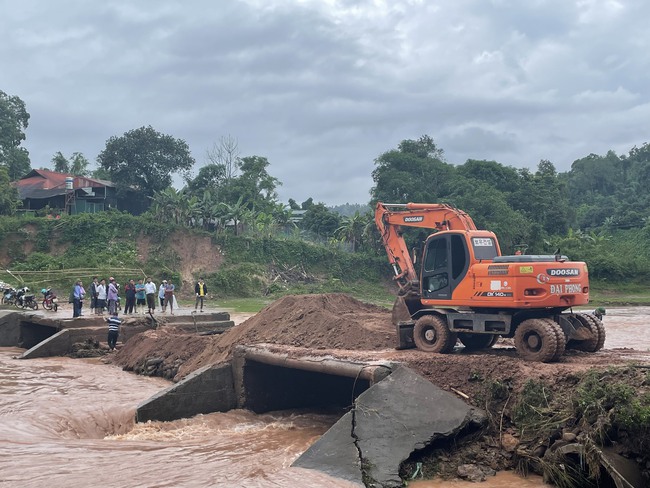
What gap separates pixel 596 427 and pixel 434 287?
5.33 metres

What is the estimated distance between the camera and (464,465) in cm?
1005

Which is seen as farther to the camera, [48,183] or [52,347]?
[48,183]

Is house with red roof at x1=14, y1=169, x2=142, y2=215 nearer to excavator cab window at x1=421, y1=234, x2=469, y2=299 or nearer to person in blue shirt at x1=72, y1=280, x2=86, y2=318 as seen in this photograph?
person in blue shirt at x1=72, y1=280, x2=86, y2=318

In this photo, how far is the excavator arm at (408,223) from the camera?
15.2 meters

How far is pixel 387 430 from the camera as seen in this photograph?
10414 mm

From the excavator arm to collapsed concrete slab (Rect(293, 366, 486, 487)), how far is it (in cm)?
465

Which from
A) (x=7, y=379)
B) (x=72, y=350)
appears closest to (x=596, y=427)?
(x=7, y=379)

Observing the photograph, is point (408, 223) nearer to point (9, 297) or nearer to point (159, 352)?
point (159, 352)

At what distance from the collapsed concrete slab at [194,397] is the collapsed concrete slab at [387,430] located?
451cm

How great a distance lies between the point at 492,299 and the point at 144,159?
1802 inches

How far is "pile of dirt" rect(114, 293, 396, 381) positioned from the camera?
48.7ft

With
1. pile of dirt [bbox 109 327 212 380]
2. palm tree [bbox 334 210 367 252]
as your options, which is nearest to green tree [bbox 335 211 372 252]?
palm tree [bbox 334 210 367 252]

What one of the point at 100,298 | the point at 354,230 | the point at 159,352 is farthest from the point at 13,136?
the point at 159,352

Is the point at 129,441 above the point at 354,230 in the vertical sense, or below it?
below
